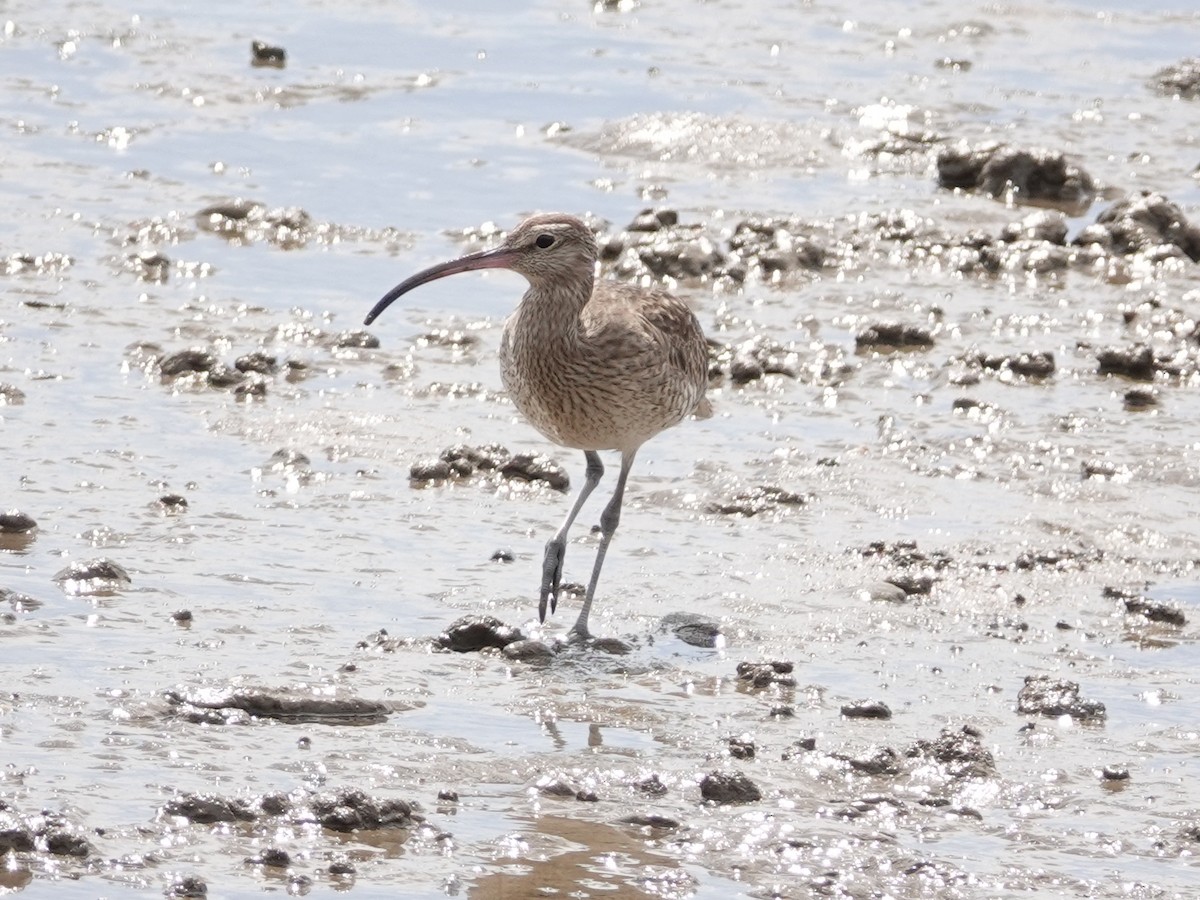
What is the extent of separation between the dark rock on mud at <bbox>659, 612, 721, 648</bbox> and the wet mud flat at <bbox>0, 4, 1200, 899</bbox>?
0.02 m

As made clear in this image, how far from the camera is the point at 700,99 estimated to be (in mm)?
17672

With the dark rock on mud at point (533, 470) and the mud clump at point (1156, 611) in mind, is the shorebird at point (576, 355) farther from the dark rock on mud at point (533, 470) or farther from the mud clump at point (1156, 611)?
the mud clump at point (1156, 611)

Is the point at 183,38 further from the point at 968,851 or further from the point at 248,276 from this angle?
the point at 968,851

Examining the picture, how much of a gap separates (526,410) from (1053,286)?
5325 mm

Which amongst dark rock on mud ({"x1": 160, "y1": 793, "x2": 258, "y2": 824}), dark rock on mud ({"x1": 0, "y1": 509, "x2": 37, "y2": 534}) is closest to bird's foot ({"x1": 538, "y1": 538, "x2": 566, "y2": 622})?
dark rock on mud ({"x1": 0, "y1": 509, "x2": 37, "y2": 534})

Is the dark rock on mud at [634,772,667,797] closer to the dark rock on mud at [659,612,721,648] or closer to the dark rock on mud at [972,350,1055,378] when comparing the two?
the dark rock on mud at [659,612,721,648]

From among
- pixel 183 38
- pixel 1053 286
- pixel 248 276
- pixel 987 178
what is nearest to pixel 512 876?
pixel 248 276

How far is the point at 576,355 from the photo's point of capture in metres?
9.16

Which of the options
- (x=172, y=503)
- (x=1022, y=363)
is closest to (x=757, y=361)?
(x=1022, y=363)

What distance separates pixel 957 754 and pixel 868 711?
1.77 ft

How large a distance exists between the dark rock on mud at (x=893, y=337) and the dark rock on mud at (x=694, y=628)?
3.96 m

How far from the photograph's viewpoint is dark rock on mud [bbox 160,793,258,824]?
6465 mm

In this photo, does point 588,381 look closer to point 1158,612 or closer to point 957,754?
point 1158,612

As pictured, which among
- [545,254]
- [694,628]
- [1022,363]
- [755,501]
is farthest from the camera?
[1022,363]
